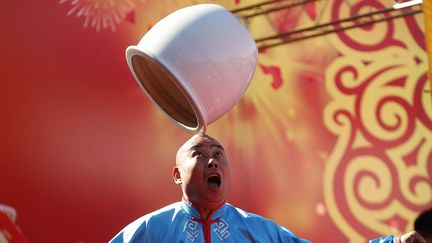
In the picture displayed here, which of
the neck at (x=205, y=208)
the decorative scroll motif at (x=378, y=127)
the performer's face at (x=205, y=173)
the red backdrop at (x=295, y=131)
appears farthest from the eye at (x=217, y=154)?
Result: the decorative scroll motif at (x=378, y=127)

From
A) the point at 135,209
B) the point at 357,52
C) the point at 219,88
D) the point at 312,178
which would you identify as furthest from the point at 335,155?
the point at 219,88

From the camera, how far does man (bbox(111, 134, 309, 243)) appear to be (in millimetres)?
1664

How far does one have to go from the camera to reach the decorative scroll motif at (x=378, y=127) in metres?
3.76

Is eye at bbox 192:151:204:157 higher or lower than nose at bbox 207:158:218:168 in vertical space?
higher

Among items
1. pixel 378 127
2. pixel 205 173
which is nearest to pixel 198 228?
pixel 205 173

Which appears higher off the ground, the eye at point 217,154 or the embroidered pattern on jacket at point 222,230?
the eye at point 217,154

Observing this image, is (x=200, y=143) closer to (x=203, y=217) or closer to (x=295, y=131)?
(x=203, y=217)

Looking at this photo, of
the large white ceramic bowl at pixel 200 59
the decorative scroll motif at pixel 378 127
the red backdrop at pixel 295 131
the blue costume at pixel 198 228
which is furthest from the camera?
the decorative scroll motif at pixel 378 127

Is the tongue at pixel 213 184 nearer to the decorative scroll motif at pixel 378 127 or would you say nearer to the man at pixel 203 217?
the man at pixel 203 217

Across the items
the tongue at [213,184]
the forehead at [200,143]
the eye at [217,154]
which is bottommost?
the tongue at [213,184]

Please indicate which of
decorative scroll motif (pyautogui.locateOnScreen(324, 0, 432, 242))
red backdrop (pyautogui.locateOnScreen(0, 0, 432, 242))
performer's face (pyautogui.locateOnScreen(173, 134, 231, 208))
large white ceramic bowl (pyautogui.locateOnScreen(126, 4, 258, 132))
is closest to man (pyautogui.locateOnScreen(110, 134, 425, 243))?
performer's face (pyautogui.locateOnScreen(173, 134, 231, 208))

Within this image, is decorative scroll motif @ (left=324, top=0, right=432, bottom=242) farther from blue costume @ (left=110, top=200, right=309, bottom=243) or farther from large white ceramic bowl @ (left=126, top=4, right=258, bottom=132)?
large white ceramic bowl @ (left=126, top=4, right=258, bottom=132)

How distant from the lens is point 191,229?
1674 mm

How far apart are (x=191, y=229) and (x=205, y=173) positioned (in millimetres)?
129
